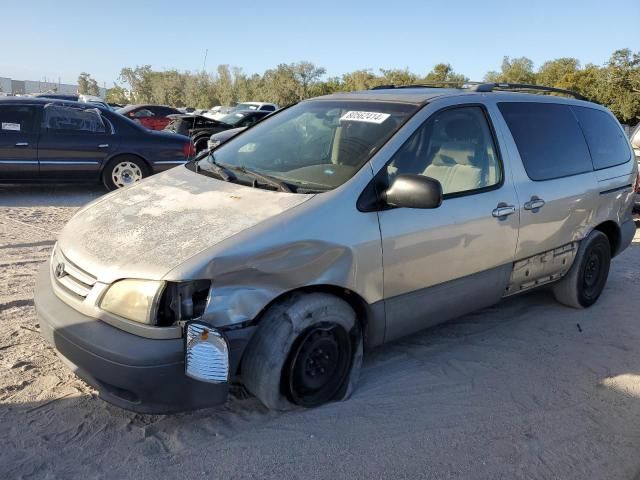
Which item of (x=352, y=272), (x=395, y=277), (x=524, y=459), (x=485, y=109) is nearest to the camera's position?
(x=524, y=459)

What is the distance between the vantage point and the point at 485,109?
12.3 ft

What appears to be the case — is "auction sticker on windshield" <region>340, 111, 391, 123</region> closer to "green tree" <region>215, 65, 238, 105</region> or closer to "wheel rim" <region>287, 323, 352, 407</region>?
"wheel rim" <region>287, 323, 352, 407</region>

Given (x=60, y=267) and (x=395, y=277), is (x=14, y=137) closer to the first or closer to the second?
(x=60, y=267)

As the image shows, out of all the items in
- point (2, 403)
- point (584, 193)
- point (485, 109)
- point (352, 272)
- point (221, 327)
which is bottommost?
point (2, 403)

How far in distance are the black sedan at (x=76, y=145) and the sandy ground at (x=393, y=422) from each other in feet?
14.9

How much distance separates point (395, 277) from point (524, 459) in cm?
112

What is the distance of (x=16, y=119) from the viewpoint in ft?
26.0

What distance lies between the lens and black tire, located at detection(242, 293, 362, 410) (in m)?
2.72

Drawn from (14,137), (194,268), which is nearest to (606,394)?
(194,268)

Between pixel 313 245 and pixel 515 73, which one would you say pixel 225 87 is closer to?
pixel 515 73

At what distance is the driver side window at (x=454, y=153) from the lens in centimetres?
331

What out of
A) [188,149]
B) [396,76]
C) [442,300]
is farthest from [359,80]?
[442,300]

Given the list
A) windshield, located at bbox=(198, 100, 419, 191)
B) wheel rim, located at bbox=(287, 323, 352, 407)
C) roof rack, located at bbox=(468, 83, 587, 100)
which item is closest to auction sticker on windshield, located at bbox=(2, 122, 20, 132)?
windshield, located at bbox=(198, 100, 419, 191)

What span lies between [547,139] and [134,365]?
3.31 m
